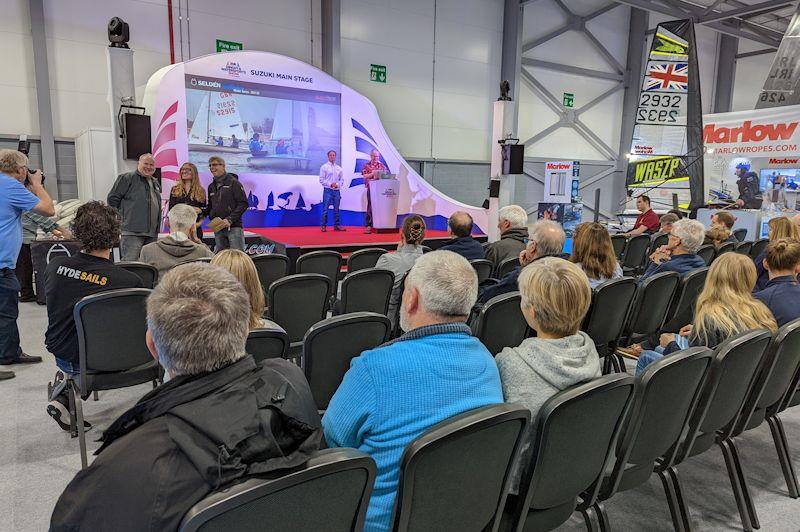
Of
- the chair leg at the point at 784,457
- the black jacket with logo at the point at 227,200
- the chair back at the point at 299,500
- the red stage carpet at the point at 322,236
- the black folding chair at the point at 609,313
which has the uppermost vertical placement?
the black jacket with logo at the point at 227,200

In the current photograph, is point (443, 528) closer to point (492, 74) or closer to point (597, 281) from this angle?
point (597, 281)

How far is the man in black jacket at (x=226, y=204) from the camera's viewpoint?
6.28 meters

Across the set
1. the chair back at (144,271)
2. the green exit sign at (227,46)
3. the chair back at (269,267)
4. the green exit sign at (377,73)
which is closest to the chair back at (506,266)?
the chair back at (269,267)

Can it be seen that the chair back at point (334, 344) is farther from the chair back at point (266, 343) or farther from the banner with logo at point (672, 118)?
the banner with logo at point (672, 118)

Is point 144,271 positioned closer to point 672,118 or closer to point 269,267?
point 269,267

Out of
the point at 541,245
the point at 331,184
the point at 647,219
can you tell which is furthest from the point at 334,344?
the point at 331,184

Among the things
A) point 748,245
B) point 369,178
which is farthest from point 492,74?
point 748,245

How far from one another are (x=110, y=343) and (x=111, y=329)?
0.08 m

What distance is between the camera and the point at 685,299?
384 centimetres

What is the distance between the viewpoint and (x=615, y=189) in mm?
15828

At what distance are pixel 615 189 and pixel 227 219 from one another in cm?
1301

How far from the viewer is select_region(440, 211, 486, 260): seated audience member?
423 centimetres

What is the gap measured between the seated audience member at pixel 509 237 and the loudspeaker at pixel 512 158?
18.2ft

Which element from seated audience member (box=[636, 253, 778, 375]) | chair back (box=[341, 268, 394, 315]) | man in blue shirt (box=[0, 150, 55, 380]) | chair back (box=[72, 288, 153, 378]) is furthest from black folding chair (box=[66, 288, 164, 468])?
seated audience member (box=[636, 253, 778, 375])
